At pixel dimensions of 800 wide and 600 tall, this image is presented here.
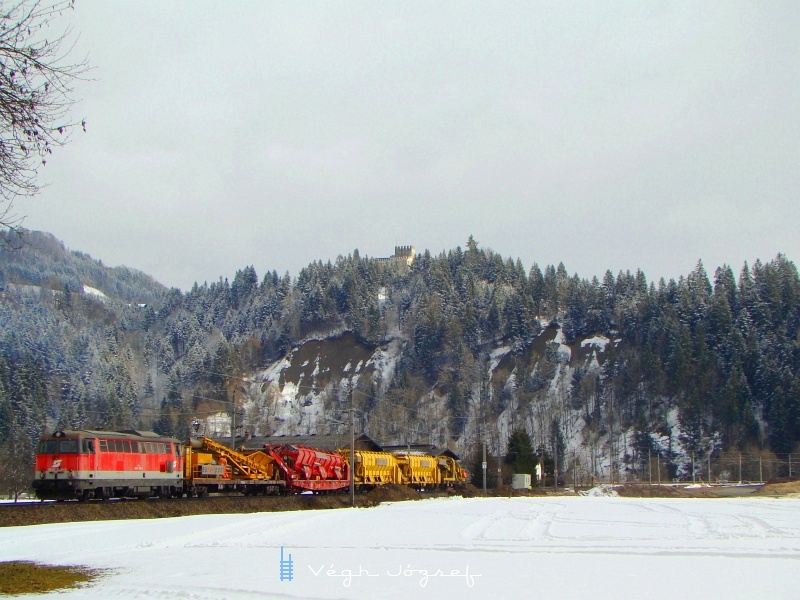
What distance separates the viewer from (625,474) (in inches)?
6344

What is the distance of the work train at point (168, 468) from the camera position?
120 ft

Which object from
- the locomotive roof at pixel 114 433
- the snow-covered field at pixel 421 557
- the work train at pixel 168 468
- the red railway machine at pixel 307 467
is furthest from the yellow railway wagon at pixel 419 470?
the snow-covered field at pixel 421 557

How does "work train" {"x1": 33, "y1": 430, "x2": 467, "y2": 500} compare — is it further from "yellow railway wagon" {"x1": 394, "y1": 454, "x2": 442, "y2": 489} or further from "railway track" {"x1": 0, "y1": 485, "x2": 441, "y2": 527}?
"yellow railway wagon" {"x1": 394, "y1": 454, "x2": 442, "y2": 489}

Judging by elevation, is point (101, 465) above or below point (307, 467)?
above

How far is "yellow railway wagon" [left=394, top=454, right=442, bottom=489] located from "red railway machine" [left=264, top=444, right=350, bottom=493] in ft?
51.1

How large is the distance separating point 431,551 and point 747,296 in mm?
186950

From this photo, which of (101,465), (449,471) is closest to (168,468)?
(101,465)

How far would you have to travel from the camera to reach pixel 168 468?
137 ft

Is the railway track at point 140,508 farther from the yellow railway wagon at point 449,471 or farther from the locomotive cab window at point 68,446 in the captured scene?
the yellow railway wagon at point 449,471

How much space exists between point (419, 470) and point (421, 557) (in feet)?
188

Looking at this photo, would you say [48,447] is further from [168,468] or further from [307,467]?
[307,467]

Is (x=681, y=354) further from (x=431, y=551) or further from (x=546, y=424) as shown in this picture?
(x=431, y=551)

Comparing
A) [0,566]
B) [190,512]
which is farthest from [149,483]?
[0,566]

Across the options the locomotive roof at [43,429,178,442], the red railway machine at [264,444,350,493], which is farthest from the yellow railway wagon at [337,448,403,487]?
the locomotive roof at [43,429,178,442]
